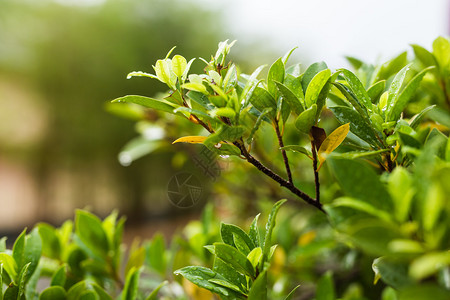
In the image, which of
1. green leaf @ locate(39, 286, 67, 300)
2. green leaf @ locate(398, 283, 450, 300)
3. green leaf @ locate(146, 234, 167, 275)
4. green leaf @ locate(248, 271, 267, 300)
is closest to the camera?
green leaf @ locate(398, 283, 450, 300)

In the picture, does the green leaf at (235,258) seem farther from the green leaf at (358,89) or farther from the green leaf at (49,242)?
the green leaf at (49,242)

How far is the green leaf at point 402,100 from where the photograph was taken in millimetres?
335

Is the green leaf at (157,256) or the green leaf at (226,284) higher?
the green leaf at (226,284)

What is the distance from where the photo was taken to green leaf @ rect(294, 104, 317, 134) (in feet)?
1.06

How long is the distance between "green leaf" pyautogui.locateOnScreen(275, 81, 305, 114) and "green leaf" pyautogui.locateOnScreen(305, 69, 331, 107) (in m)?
0.01

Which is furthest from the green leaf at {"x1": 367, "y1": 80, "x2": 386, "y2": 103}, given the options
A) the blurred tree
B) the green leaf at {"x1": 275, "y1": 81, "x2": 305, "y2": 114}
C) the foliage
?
the blurred tree

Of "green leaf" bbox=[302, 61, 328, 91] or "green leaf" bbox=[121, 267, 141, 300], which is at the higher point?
"green leaf" bbox=[302, 61, 328, 91]

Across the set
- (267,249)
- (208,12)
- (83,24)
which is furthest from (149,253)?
(208,12)

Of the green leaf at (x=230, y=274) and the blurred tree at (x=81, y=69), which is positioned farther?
the blurred tree at (x=81, y=69)

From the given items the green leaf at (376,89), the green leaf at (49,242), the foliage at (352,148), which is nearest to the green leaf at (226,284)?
the foliage at (352,148)

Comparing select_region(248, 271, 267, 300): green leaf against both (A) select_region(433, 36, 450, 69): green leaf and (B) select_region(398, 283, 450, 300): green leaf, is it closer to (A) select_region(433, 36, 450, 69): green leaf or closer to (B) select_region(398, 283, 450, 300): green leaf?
(B) select_region(398, 283, 450, 300): green leaf

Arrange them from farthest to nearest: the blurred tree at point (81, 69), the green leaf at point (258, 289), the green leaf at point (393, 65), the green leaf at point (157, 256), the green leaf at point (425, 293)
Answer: the blurred tree at point (81, 69)
the green leaf at point (157, 256)
the green leaf at point (393, 65)
the green leaf at point (258, 289)
the green leaf at point (425, 293)

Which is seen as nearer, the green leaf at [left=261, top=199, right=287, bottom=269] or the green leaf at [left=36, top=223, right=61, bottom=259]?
the green leaf at [left=261, top=199, right=287, bottom=269]

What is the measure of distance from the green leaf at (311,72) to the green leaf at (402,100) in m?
0.08
